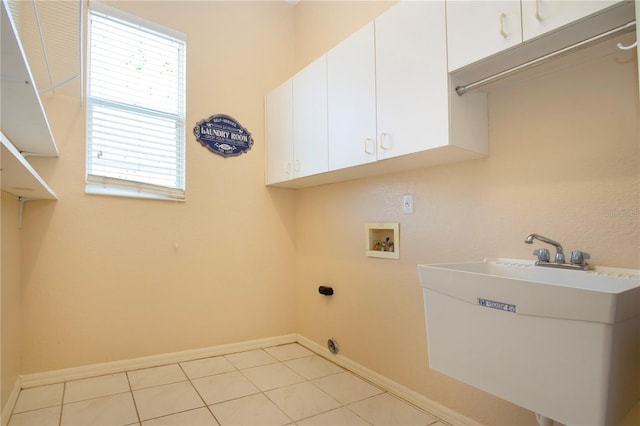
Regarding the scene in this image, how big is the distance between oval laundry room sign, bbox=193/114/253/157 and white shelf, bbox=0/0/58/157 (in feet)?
A: 3.27

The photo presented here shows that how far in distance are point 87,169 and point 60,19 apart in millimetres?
924

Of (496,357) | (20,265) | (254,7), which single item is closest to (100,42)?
(254,7)

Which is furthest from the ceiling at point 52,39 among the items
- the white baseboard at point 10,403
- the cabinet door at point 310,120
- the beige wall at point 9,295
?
the white baseboard at point 10,403

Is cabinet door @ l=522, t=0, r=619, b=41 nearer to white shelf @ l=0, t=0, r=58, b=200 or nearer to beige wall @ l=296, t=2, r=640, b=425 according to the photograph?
beige wall @ l=296, t=2, r=640, b=425

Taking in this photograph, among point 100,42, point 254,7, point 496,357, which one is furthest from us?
point 254,7

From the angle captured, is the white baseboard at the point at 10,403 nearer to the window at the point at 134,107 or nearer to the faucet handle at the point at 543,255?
the window at the point at 134,107

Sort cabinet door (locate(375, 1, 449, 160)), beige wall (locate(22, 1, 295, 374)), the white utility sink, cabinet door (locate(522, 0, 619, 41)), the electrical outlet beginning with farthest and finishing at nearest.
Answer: beige wall (locate(22, 1, 295, 374)) < the electrical outlet < cabinet door (locate(375, 1, 449, 160)) < cabinet door (locate(522, 0, 619, 41)) < the white utility sink

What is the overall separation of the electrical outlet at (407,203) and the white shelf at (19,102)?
179 cm

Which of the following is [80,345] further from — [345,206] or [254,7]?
[254,7]

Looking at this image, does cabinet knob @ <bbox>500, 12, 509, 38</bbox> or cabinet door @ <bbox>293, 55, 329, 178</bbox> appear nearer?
cabinet knob @ <bbox>500, 12, 509, 38</bbox>

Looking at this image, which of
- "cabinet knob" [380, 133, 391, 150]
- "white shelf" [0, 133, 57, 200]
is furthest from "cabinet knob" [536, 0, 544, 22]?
"white shelf" [0, 133, 57, 200]

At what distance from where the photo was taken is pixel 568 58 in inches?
54.7

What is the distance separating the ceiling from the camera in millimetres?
1820

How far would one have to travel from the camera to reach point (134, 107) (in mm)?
2576
